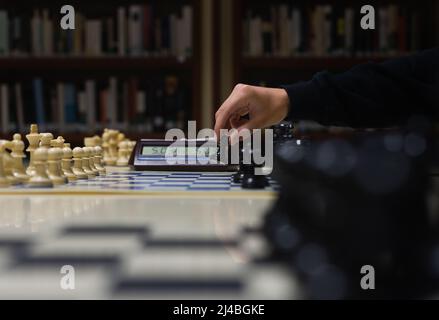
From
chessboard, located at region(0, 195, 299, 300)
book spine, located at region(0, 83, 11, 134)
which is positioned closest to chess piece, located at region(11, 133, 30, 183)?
chessboard, located at region(0, 195, 299, 300)

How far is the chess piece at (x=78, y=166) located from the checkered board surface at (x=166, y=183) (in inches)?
1.2

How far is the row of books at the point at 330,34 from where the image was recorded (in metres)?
3.38

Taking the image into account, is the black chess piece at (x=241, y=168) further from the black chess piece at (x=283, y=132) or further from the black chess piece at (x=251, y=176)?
the black chess piece at (x=283, y=132)

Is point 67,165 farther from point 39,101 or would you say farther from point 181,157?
point 39,101

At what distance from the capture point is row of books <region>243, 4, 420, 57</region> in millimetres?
3381

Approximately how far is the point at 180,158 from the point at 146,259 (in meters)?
1.05

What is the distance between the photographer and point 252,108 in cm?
126

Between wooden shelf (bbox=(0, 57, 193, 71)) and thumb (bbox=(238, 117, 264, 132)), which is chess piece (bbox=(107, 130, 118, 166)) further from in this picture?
wooden shelf (bbox=(0, 57, 193, 71))

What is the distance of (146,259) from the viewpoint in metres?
0.52

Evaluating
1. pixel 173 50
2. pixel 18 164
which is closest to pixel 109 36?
pixel 173 50

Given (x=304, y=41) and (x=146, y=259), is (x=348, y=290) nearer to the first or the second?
(x=146, y=259)

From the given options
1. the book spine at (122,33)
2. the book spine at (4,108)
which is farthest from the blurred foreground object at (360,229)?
the book spine at (4,108)

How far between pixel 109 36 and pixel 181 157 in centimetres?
209
